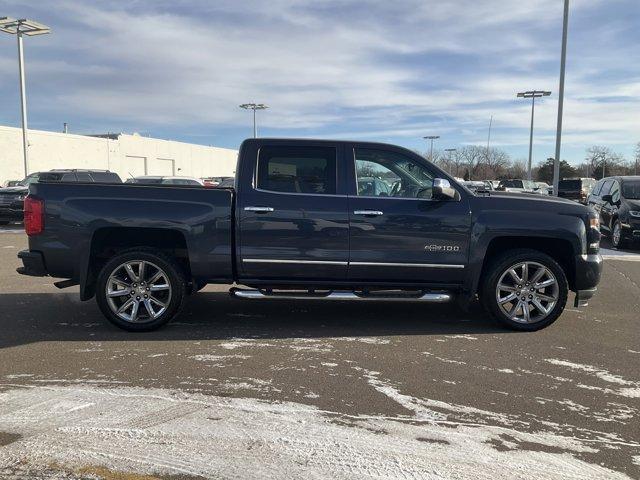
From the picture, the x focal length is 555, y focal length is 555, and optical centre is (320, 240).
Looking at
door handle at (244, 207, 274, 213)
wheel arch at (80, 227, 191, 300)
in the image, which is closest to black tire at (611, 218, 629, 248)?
door handle at (244, 207, 274, 213)

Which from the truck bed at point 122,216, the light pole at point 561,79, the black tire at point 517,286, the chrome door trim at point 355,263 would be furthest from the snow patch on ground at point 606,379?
the light pole at point 561,79

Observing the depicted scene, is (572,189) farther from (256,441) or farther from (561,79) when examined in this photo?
(256,441)

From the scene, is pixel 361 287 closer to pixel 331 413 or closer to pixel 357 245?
pixel 357 245

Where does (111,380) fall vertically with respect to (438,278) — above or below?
below

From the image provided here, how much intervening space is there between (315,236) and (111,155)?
49.5 m

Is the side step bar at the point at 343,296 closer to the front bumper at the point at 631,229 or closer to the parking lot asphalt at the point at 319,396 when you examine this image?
the parking lot asphalt at the point at 319,396

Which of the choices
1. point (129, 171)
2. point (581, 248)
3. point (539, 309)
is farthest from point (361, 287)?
point (129, 171)

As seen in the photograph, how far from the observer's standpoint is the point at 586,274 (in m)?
5.76

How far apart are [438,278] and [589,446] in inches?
101

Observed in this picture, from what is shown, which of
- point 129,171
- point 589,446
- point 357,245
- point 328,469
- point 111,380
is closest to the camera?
point 328,469

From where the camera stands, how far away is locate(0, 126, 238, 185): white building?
3778cm

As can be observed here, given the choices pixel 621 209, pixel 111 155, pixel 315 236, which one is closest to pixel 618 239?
pixel 621 209

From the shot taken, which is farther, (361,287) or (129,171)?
(129,171)

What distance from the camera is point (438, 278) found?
5734mm
